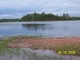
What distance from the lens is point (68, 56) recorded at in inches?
836

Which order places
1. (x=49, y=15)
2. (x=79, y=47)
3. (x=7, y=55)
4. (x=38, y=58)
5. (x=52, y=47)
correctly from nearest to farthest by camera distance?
(x=38, y=58)
(x=7, y=55)
(x=79, y=47)
(x=52, y=47)
(x=49, y=15)

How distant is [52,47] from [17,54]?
434 cm

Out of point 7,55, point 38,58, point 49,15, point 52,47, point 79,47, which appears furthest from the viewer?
point 49,15

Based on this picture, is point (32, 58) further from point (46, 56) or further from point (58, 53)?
point (58, 53)

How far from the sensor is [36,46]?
90.7 feet

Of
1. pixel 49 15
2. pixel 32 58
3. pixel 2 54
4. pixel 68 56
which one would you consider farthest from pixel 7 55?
pixel 49 15

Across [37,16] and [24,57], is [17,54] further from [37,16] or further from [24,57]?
[37,16]

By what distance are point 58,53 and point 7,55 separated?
3.91m

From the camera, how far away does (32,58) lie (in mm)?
→ 20594

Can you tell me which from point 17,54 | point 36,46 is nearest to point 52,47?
point 36,46

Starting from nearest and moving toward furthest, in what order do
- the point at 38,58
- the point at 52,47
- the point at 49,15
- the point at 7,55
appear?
the point at 38,58
the point at 7,55
the point at 52,47
the point at 49,15

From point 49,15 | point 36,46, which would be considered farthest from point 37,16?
point 36,46

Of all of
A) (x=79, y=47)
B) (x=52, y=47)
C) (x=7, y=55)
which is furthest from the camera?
(x=52, y=47)

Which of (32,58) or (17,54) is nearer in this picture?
(32,58)
